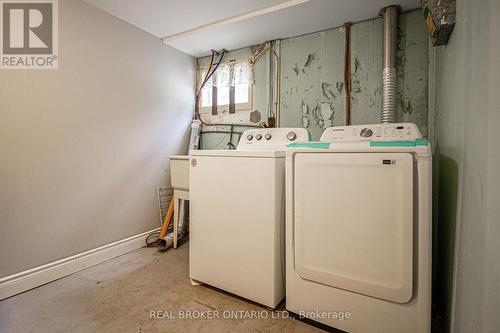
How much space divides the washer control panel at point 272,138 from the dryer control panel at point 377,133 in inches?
11.9

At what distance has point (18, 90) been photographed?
1.54 metres

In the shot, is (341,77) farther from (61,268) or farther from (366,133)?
(61,268)

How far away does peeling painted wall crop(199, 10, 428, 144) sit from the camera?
188 centimetres

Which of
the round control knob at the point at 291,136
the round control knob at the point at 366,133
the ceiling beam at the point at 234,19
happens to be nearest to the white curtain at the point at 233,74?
the ceiling beam at the point at 234,19

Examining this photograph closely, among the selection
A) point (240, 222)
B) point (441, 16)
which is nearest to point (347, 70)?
point (441, 16)

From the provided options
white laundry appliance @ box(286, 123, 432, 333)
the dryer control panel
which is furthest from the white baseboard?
the dryer control panel

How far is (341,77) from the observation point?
2125 mm

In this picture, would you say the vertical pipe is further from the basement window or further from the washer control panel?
the basement window

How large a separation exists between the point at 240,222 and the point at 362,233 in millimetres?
659

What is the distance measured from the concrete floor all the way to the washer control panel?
108 centimetres

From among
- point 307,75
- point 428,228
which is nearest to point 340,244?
point 428,228

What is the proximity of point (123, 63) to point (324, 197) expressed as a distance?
6.70 ft

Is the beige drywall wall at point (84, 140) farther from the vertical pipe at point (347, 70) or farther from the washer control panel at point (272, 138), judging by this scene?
the vertical pipe at point (347, 70)

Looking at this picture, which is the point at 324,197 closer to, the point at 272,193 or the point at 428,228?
the point at 272,193
